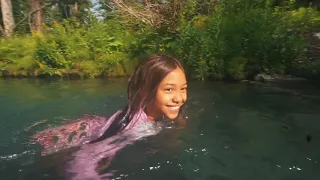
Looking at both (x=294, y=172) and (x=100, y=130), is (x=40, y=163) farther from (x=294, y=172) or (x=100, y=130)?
(x=294, y=172)

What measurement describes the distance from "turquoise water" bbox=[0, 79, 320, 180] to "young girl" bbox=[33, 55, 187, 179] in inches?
6.1

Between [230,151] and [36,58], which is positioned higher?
[36,58]

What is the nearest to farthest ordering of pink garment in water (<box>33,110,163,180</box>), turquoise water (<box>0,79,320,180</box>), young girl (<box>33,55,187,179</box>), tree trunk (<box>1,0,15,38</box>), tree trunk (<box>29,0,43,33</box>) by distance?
pink garment in water (<box>33,110,163,180</box>), young girl (<box>33,55,187,179</box>), turquoise water (<box>0,79,320,180</box>), tree trunk (<box>1,0,15,38</box>), tree trunk (<box>29,0,43,33</box>)

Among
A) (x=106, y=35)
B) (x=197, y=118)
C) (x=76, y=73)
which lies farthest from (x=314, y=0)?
(x=197, y=118)

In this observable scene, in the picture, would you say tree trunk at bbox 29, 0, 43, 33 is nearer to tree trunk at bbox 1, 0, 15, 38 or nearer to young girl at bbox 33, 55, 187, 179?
tree trunk at bbox 1, 0, 15, 38

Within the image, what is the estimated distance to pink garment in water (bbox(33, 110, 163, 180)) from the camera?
2.34m

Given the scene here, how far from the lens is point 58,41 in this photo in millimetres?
10961

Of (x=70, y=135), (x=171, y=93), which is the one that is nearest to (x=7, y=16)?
(x=70, y=135)

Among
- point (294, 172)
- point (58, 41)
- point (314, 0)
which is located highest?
point (314, 0)

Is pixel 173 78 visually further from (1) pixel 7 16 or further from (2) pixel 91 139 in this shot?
(1) pixel 7 16

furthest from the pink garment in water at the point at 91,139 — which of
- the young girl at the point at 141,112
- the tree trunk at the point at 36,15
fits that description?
the tree trunk at the point at 36,15

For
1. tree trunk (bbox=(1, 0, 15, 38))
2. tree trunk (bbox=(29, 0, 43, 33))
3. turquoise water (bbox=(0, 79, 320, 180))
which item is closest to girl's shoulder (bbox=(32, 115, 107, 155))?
turquoise water (bbox=(0, 79, 320, 180))

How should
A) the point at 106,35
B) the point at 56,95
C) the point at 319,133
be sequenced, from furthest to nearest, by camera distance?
the point at 106,35
the point at 56,95
the point at 319,133

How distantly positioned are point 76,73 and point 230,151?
7592mm
